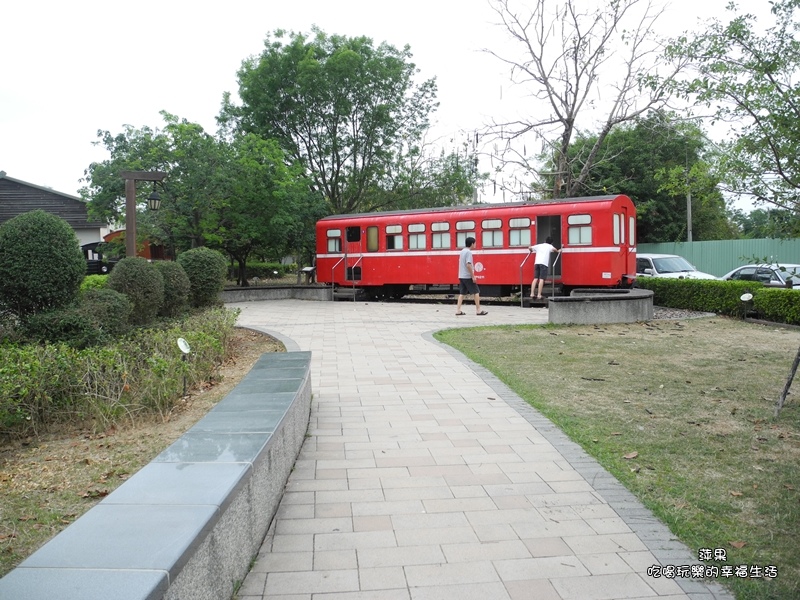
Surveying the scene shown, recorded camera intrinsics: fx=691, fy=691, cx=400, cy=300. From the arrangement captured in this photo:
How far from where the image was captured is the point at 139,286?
11.0m

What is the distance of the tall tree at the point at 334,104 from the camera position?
25875mm

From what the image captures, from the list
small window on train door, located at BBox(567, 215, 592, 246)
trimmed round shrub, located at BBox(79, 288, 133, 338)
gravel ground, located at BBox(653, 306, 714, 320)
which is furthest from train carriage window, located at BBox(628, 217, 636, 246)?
trimmed round shrub, located at BBox(79, 288, 133, 338)

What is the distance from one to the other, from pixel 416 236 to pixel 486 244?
2488 millimetres

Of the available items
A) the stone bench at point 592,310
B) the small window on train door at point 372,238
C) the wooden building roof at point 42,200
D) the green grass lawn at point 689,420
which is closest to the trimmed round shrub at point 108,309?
the green grass lawn at point 689,420

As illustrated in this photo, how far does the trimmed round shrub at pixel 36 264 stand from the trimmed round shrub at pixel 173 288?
3.46 m

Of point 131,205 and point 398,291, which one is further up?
point 131,205

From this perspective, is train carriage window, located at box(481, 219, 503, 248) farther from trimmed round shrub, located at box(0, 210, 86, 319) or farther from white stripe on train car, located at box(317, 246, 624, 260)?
trimmed round shrub, located at box(0, 210, 86, 319)

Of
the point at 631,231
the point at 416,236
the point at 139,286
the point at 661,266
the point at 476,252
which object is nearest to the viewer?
the point at 139,286

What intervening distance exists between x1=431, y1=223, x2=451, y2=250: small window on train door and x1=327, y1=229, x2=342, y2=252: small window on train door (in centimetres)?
382

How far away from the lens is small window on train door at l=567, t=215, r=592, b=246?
17922 millimetres

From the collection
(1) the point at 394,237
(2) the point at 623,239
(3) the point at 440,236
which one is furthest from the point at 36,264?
(2) the point at 623,239

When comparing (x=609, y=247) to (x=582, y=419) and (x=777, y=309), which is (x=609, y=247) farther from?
(x=582, y=419)

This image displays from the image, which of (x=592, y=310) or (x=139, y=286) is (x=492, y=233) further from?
(x=139, y=286)

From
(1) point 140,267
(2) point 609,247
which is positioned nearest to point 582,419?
(1) point 140,267
